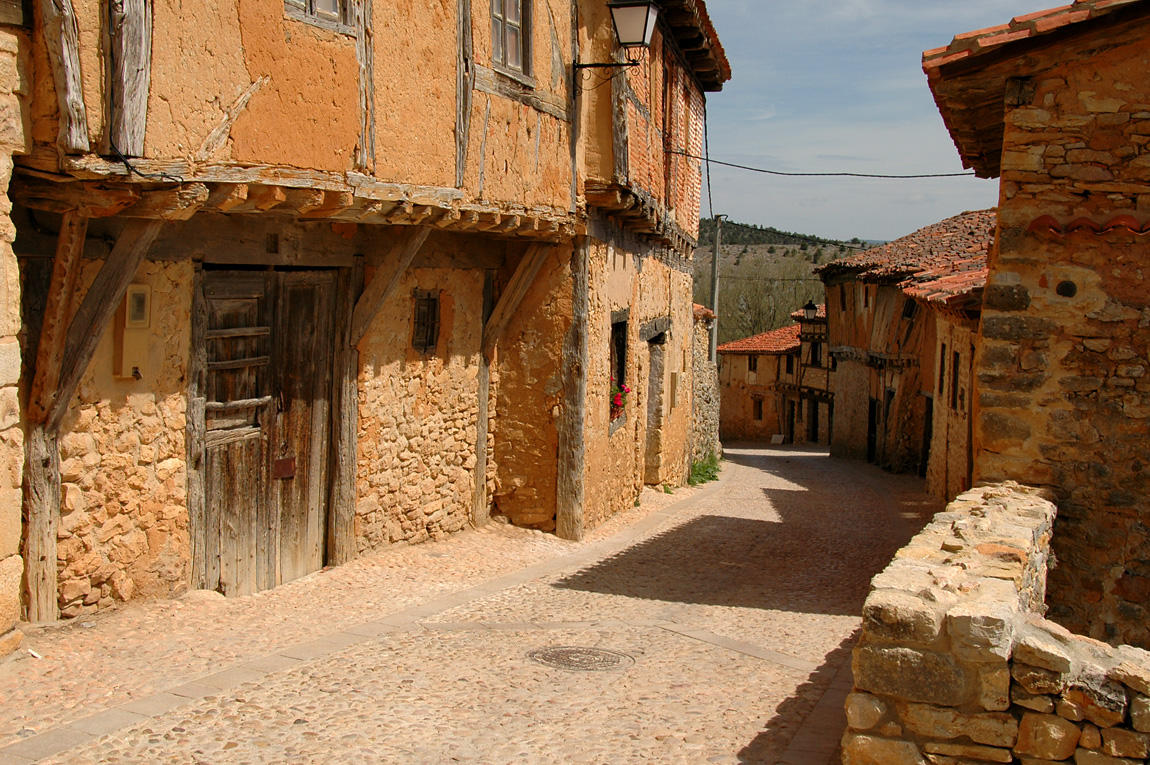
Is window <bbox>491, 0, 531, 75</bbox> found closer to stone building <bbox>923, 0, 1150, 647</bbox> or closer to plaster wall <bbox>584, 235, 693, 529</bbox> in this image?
plaster wall <bbox>584, 235, 693, 529</bbox>

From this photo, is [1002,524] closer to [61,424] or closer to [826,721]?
[826,721]

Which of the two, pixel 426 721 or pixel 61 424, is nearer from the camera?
pixel 426 721

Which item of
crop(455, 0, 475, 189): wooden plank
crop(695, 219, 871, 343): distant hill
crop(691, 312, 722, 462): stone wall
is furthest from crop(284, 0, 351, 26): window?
crop(695, 219, 871, 343): distant hill

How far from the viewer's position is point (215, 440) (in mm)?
7184

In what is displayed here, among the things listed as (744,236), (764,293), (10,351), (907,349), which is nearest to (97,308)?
(10,351)

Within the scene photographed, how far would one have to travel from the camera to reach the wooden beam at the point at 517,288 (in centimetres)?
1016

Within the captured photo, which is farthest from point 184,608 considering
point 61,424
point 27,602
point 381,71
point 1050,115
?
point 1050,115

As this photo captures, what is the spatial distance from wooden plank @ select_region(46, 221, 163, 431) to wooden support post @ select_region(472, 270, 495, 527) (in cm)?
453

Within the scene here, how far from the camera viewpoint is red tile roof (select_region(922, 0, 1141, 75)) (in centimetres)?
702

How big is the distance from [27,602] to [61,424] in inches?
39.0

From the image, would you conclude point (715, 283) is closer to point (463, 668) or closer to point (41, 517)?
point (463, 668)

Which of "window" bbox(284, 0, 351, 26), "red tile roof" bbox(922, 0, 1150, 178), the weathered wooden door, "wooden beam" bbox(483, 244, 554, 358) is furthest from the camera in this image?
"wooden beam" bbox(483, 244, 554, 358)

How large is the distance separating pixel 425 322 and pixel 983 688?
629 centimetres

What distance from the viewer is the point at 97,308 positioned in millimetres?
5914
